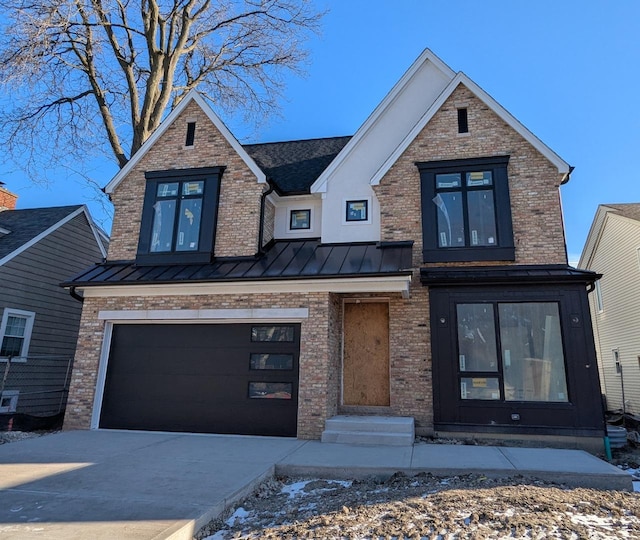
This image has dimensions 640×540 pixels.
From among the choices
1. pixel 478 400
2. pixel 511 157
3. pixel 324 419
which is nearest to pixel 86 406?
pixel 324 419

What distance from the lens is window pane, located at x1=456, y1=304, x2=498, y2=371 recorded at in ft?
28.7

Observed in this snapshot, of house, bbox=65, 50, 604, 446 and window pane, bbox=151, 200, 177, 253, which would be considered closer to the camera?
house, bbox=65, 50, 604, 446

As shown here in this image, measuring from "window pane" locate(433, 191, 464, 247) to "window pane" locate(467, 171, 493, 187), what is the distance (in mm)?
377

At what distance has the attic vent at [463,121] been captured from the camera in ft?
33.7

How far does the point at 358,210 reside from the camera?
10750 mm

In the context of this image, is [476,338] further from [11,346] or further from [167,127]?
[11,346]

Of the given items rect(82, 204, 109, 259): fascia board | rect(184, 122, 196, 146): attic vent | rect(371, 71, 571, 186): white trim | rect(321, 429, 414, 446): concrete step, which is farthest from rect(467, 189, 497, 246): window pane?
rect(82, 204, 109, 259): fascia board

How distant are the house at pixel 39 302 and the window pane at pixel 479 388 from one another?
10.4 meters

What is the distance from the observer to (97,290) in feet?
33.1

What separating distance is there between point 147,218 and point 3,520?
8020 millimetres

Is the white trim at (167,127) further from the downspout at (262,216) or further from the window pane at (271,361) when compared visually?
the window pane at (271,361)

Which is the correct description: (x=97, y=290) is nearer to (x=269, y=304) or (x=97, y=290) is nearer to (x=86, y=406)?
(x=86, y=406)

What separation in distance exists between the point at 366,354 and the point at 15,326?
10.3m

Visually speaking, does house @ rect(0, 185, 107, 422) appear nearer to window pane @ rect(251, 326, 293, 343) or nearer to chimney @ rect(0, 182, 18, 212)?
chimney @ rect(0, 182, 18, 212)
